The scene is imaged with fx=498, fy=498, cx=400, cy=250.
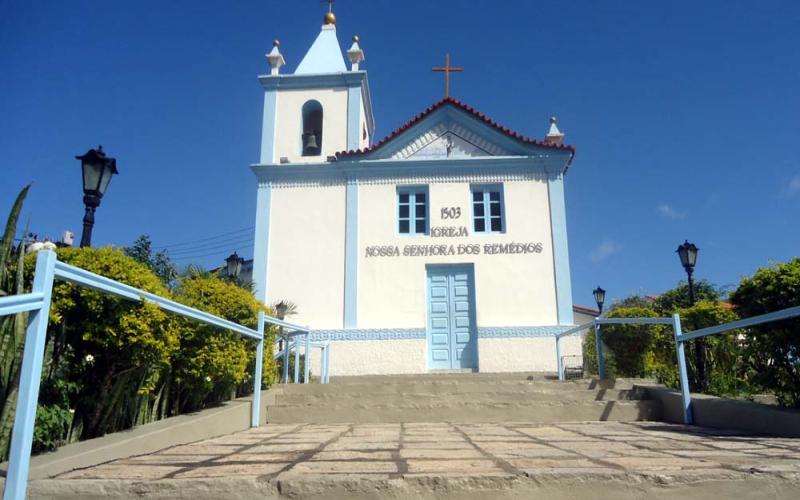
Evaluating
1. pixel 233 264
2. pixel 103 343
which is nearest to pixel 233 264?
pixel 233 264

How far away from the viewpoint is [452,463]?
245cm

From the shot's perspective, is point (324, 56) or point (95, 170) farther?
point (324, 56)

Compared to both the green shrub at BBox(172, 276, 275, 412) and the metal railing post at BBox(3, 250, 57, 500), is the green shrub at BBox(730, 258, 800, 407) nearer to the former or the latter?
the green shrub at BBox(172, 276, 275, 412)

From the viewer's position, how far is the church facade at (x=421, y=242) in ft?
35.2

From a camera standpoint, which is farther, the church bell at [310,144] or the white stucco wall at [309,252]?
the church bell at [310,144]

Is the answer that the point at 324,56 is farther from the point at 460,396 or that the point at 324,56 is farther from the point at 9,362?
the point at 9,362

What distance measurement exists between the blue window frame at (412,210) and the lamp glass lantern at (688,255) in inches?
227

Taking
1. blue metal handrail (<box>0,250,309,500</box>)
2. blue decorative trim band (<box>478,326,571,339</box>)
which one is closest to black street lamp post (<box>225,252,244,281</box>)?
blue decorative trim band (<box>478,326,571,339</box>)

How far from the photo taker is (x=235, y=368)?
4645mm

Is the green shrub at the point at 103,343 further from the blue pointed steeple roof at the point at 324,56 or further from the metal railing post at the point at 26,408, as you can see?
the blue pointed steeple roof at the point at 324,56

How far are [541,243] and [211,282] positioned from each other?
773cm

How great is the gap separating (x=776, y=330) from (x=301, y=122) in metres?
11.2

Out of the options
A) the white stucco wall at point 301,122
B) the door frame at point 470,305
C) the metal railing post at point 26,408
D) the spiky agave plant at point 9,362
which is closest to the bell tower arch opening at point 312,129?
the white stucco wall at point 301,122

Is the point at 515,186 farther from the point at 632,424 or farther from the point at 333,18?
the point at 333,18
